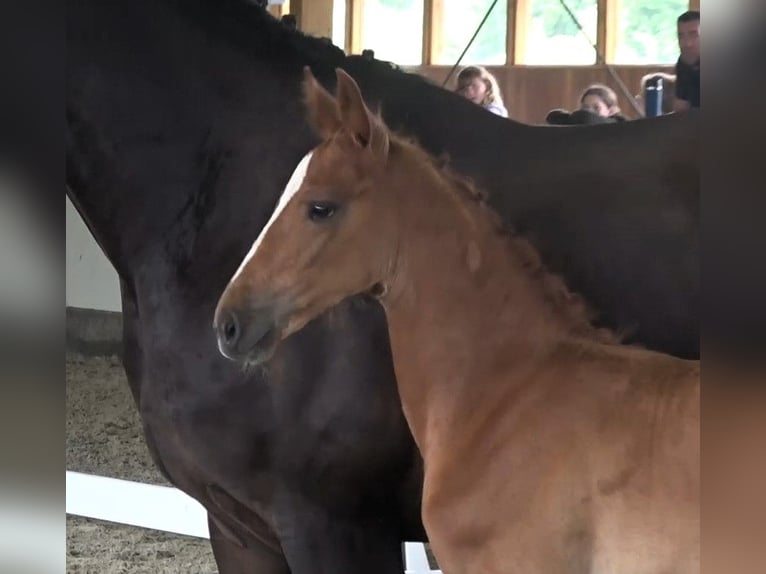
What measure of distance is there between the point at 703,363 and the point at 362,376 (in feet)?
1.25

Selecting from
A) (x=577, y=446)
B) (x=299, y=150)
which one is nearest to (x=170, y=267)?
(x=299, y=150)

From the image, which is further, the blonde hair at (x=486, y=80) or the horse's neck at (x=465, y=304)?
the blonde hair at (x=486, y=80)

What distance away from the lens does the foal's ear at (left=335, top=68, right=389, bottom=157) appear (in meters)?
0.82

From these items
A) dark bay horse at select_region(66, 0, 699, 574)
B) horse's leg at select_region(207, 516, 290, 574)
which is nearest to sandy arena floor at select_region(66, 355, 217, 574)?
horse's leg at select_region(207, 516, 290, 574)

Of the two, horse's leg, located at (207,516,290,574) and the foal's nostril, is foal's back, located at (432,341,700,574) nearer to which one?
the foal's nostril

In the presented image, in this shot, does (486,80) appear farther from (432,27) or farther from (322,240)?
(322,240)

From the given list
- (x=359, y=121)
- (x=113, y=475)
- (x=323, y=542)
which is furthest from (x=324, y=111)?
(x=113, y=475)

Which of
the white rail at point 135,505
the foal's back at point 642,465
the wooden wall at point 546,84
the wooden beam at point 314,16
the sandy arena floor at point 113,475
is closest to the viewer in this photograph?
the foal's back at point 642,465

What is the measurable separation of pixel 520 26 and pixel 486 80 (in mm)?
62

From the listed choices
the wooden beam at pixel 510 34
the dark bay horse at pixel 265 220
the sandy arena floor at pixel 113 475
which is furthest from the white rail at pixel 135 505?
the wooden beam at pixel 510 34

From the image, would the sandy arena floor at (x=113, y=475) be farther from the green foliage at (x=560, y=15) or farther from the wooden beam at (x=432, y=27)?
the green foliage at (x=560, y=15)

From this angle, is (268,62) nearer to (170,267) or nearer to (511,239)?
(170,267)

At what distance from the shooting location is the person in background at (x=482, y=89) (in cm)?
101

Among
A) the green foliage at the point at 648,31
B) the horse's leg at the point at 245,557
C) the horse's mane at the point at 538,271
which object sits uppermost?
the green foliage at the point at 648,31
